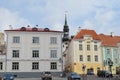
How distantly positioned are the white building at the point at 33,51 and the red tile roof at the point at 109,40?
72.1 feet

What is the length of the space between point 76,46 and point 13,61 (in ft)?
68.4

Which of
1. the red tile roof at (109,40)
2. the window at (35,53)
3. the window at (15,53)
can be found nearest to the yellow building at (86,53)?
the red tile roof at (109,40)

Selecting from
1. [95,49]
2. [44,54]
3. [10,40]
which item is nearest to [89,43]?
[95,49]

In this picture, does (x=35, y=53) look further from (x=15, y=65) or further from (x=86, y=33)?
(x=86, y=33)

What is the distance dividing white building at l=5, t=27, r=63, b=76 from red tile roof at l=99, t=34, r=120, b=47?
2197 cm

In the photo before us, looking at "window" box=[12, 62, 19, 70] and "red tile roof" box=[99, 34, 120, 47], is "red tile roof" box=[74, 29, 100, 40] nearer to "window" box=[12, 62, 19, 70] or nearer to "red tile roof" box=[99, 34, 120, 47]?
"red tile roof" box=[99, 34, 120, 47]

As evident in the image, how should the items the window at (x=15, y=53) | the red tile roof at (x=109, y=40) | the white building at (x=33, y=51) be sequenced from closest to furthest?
the white building at (x=33, y=51) < the window at (x=15, y=53) < the red tile roof at (x=109, y=40)

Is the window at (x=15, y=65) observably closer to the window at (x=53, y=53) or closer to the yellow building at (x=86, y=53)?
the window at (x=53, y=53)

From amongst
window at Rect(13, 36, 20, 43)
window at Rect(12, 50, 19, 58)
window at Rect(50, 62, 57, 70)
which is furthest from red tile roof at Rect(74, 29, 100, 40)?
window at Rect(12, 50, 19, 58)

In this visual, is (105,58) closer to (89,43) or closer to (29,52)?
(89,43)

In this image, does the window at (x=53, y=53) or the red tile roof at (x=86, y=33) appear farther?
the red tile roof at (x=86, y=33)

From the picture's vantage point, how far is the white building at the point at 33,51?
6194 cm

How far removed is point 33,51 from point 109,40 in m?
28.9

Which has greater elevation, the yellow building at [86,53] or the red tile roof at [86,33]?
the red tile roof at [86,33]
